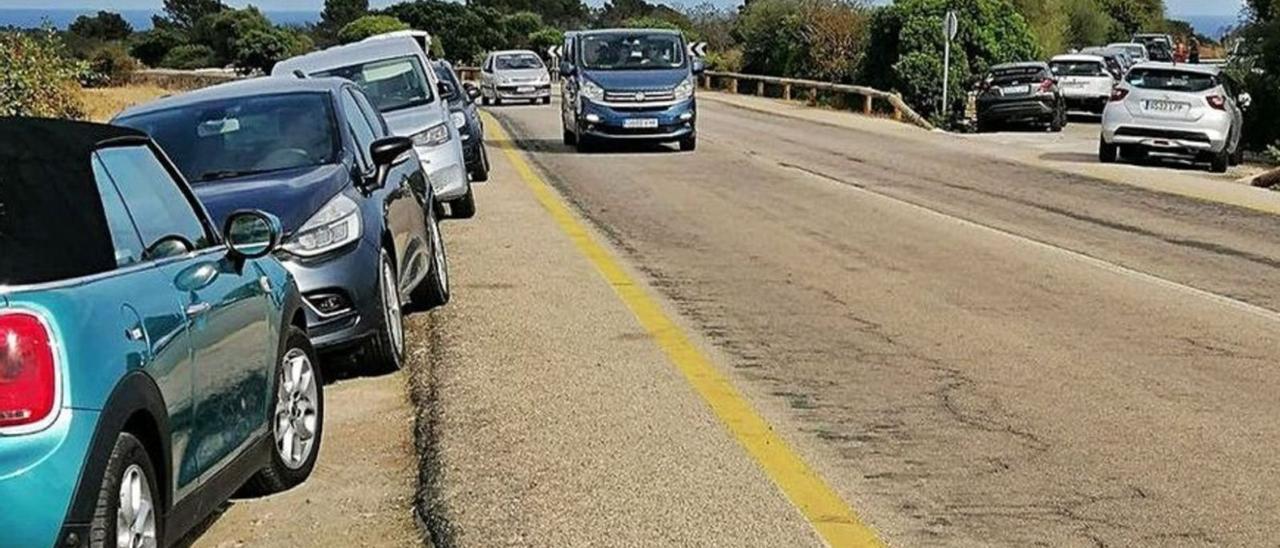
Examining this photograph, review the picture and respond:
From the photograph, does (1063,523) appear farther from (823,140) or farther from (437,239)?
(823,140)

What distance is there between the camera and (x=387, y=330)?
9.44 m

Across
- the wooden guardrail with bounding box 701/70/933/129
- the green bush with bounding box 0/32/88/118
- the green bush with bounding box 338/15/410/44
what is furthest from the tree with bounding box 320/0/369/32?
the green bush with bounding box 0/32/88/118

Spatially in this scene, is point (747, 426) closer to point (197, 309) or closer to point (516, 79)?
point (197, 309)

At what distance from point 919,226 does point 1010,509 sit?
1057cm

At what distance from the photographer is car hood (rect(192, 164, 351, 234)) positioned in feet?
30.2

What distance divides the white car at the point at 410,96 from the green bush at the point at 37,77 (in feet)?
7.55

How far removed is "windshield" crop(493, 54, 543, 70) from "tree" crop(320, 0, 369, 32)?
1936 inches

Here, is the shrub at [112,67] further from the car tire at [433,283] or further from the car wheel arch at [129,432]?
the car wheel arch at [129,432]

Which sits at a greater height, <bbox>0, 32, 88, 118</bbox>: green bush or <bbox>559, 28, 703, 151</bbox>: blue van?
<bbox>0, 32, 88, 118</bbox>: green bush

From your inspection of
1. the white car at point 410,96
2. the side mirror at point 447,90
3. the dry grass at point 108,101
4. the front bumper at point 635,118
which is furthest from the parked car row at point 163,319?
the front bumper at point 635,118

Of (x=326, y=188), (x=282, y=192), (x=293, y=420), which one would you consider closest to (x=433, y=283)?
(x=326, y=188)

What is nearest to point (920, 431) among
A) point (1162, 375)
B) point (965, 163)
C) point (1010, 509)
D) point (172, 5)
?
point (1010, 509)

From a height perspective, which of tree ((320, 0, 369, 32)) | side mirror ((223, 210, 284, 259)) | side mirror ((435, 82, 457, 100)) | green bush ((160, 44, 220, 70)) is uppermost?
side mirror ((223, 210, 284, 259))

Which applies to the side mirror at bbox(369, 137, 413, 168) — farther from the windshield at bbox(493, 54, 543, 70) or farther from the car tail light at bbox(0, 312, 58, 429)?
the windshield at bbox(493, 54, 543, 70)
